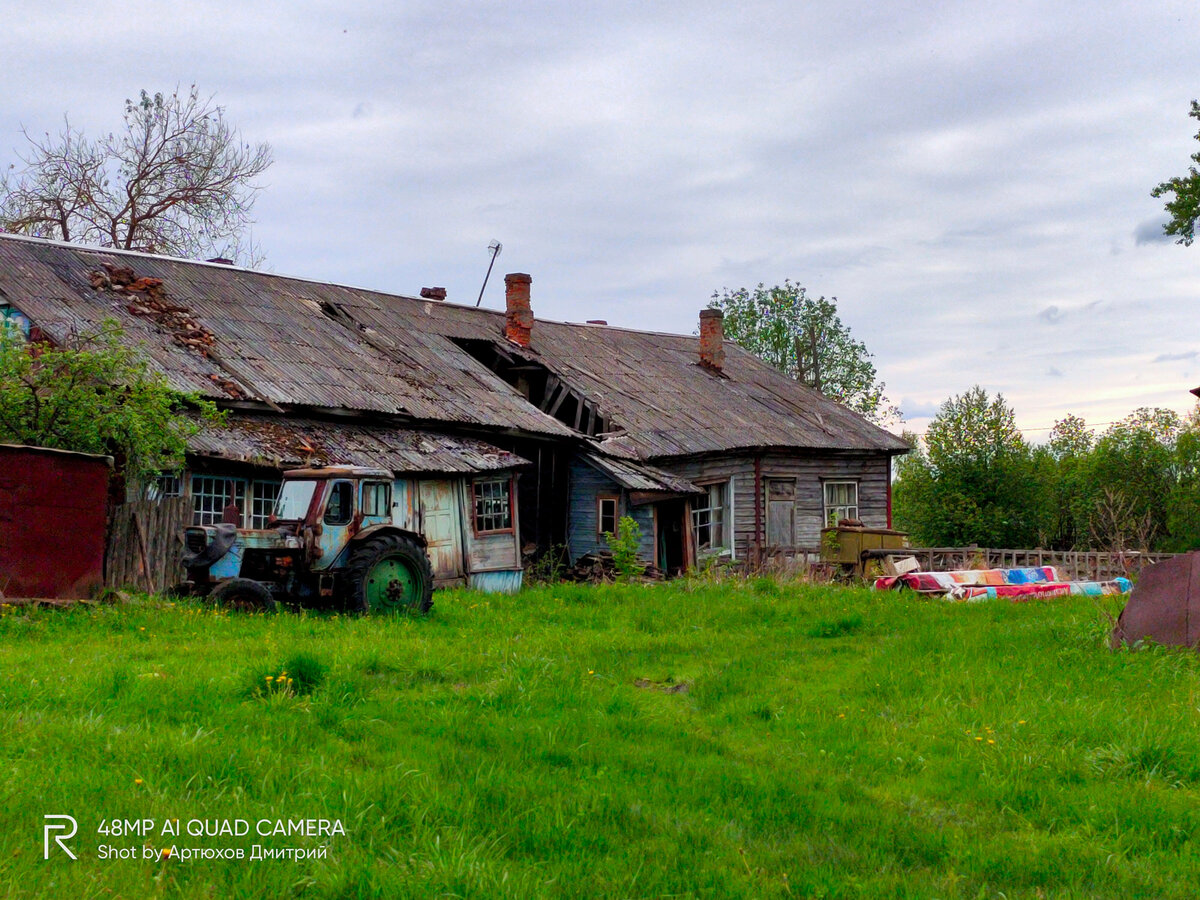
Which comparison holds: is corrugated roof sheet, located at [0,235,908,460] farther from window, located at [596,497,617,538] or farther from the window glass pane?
the window glass pane

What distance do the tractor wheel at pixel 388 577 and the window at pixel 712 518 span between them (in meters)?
11.8

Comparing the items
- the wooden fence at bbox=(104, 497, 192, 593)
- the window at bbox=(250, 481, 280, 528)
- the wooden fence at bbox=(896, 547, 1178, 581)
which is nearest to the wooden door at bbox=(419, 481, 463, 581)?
the window at bbox=(250, 481, 280, 528)

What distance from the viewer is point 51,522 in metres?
10.9

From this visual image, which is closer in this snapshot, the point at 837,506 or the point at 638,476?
the point at 638,476

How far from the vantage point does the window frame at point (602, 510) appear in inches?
874

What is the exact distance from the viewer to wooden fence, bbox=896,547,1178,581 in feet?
76.5

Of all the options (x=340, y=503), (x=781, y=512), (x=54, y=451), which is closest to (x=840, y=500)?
(x=781, y=512)

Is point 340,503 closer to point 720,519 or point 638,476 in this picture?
point 638,476

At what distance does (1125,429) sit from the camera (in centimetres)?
4541

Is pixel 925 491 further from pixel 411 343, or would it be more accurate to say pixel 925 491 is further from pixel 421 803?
pixel 421 803

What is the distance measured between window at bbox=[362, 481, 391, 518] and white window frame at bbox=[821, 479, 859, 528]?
1596 cm

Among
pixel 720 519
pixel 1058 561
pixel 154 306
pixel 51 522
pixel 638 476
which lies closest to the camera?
pixel 51 522

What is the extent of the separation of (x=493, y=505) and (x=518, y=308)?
802cm

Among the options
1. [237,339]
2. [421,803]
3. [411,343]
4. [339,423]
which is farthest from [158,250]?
[421,803]
